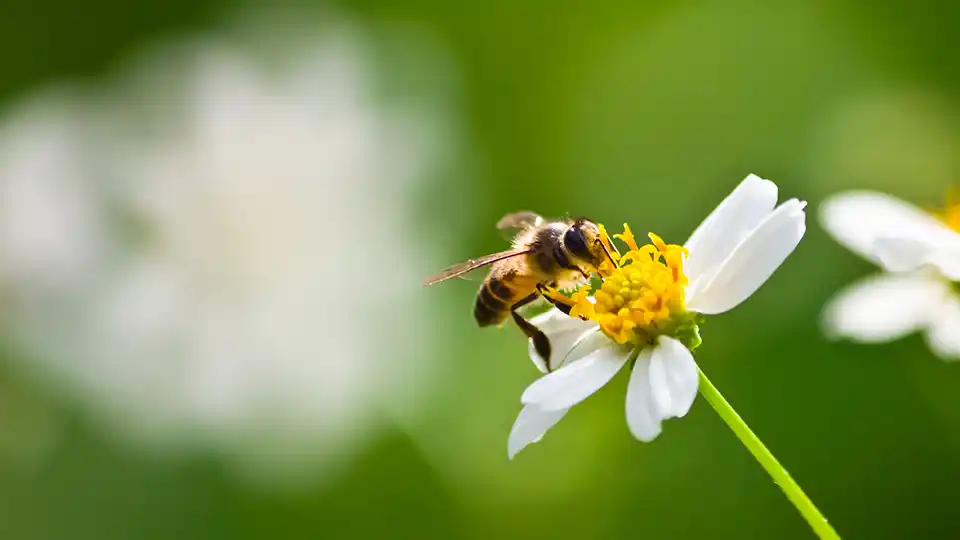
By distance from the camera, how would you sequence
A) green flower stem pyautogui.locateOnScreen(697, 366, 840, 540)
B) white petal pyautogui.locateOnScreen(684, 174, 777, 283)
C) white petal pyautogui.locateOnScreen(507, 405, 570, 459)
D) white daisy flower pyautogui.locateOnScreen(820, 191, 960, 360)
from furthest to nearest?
white daisy flower pyautogui.locateOnScreen(820, 191, 960, 360) < white petal pyautogui.locateOnScreen(684, 174, 777, 283) < white petal pyautogui.locateOnScreen(507, 405, 570, 459) < green flower stem pyautogui.locateOnScreen(697, 366, 840, 540)

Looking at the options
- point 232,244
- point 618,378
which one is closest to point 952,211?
point 618,378

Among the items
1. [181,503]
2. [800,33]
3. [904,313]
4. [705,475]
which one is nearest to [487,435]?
[705,475]

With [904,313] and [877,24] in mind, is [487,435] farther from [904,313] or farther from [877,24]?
[877,24]

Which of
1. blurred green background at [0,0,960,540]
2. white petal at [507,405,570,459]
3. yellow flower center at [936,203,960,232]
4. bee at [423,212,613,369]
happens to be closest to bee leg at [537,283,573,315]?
bee at [423,212,613,369]

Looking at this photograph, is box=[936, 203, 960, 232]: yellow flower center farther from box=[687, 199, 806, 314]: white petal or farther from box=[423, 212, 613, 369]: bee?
box=[687, 199, 806, 314]: white petal

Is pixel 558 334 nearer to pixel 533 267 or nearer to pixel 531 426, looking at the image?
pixel 533 267

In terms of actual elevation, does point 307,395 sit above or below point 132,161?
below

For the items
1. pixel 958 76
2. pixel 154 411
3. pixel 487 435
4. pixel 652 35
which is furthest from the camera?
pixel 652 35
